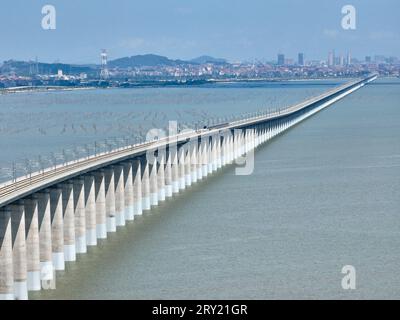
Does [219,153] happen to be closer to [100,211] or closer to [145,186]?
[145,186]

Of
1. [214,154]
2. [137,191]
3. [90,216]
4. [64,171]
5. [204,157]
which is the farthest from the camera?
[214,154]

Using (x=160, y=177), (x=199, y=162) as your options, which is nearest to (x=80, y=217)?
(x=160, y=177)

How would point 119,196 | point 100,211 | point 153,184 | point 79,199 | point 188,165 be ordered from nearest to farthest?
point 79,199
point 100,211
point 119,196
point 153,184
point 188,165

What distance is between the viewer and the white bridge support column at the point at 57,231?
36075mm

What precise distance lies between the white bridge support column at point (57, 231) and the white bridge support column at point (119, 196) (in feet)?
29.1

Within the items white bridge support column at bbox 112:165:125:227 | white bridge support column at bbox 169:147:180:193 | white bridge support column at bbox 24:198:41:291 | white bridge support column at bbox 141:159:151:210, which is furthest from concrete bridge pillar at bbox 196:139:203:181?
white bridge support column at bbox 24:198:41:291

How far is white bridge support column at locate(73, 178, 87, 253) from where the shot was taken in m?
38.9

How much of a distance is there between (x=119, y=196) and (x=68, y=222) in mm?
8206

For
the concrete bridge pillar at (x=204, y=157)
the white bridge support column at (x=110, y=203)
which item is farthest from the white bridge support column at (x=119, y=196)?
the concrete bridge pillar at (x=204, y=157)

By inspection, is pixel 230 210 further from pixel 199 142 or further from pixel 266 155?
pixel 266 155

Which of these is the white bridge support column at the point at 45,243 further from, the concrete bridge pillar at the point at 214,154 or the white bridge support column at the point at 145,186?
the concrete bridge pillar at the point at 214,154

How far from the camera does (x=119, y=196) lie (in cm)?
4547

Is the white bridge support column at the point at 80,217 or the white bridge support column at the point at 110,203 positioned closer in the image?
the white bridge support column at the point at 80,217
